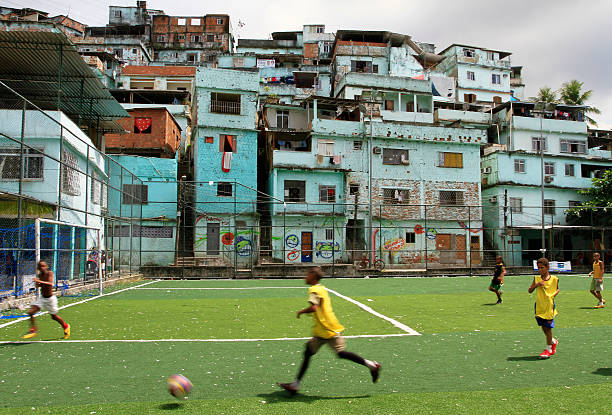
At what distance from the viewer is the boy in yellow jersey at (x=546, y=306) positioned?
8.14m

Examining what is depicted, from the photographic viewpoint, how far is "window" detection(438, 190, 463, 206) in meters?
41.6

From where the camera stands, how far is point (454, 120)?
4962 centimetres

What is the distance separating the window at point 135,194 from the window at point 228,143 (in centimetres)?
687

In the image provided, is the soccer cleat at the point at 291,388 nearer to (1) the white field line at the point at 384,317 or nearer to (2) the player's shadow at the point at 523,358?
(2) the player's shadow at the point at 523,358

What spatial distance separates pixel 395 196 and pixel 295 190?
830cm

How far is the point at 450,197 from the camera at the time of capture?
1647 inches

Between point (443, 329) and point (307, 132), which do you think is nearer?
point (443, 329)

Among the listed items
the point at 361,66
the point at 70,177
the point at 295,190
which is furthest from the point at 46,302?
the point at 361,66

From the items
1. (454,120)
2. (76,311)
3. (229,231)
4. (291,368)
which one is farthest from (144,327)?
(454,120)

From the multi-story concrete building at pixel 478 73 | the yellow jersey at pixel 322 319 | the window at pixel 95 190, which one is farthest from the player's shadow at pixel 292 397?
the multi-story concrete building at pixel 478 73

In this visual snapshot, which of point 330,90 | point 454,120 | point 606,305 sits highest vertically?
point 330,90

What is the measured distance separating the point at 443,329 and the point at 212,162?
30.0 meters

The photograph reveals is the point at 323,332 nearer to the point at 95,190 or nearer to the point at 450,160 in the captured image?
the point at 95,190

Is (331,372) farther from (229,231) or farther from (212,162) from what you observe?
(212,162)
